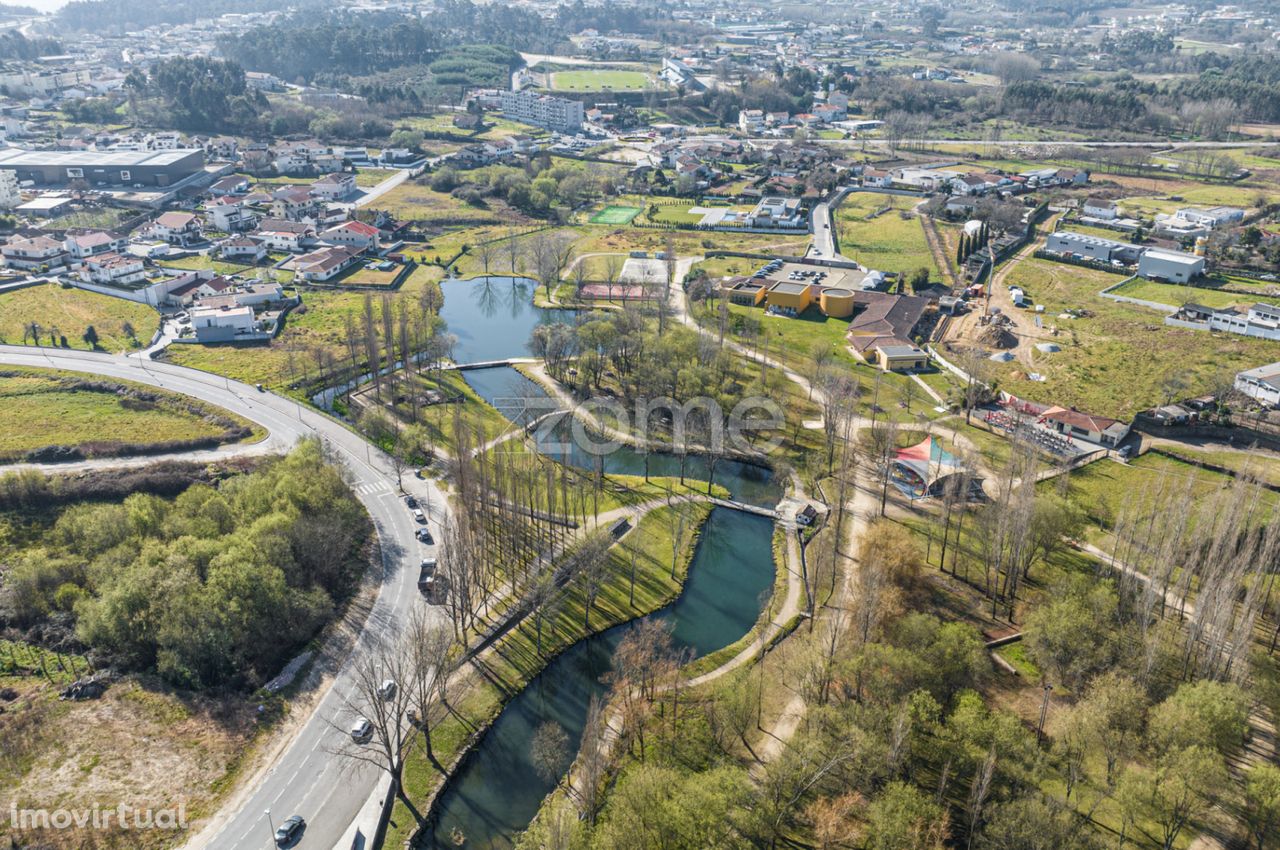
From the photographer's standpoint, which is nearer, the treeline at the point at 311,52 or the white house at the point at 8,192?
the white house at the point at 8,192

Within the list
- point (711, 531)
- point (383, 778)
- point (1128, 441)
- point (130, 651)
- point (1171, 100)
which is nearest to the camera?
point (383, 778)

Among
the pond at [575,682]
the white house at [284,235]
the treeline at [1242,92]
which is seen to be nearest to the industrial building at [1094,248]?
the pond at [575,682]

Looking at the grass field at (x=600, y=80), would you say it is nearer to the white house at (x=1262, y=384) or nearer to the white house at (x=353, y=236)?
the white house at (x=353, y=236)

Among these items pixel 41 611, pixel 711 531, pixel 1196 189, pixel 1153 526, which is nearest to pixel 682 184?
pixel 1196 189

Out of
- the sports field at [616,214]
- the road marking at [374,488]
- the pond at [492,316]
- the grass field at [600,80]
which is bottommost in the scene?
the road marking at [374,488]

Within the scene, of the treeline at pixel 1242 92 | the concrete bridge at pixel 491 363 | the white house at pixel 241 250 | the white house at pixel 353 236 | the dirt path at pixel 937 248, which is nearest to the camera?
the concrete bridge at pixel 491 363

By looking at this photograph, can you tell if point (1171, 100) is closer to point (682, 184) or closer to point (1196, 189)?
point (1196, 189)

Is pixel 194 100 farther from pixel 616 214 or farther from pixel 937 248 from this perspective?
pixel 937 248
